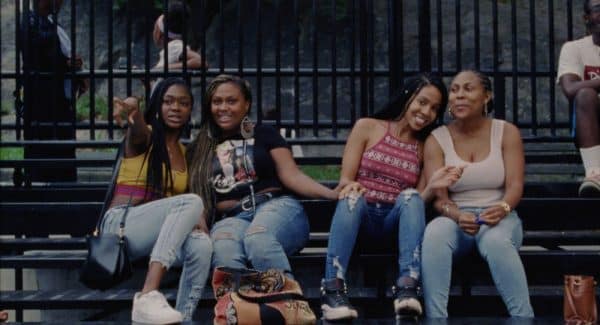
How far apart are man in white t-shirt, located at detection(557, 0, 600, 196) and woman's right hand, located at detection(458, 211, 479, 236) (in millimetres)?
1060

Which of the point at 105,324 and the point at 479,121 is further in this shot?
the point at 479,121

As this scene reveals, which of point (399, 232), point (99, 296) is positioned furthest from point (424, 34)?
point (99, 296)

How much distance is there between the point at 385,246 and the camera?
588cm

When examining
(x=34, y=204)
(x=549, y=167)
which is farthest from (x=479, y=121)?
(x=549, y=167)

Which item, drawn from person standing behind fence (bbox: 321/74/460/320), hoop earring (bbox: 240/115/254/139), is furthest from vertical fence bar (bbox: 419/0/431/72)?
hoop earring (bbox: 240/115/254/139)

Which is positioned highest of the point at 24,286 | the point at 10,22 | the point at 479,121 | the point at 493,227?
the point at 10,22

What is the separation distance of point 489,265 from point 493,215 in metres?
0.27

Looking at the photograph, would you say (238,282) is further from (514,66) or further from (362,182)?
(514,66)

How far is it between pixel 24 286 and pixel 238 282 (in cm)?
285

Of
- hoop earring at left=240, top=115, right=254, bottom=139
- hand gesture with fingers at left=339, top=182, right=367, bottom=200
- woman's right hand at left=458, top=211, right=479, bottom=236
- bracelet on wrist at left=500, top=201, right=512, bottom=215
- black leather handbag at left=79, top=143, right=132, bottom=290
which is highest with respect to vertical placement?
hoop earring at left=240, top=115, right=254, bottom=139

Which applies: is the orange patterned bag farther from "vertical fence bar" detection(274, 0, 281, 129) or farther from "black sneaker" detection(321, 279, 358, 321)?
"vertical fence bar" detection(274, 0, 281, 129)

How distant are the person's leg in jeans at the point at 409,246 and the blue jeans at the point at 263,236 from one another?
1.85 ft

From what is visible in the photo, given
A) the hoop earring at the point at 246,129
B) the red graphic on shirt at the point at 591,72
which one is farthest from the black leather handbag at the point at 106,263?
the red graphic on shirt at the point at 591,72

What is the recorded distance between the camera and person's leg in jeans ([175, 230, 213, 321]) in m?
5.42
